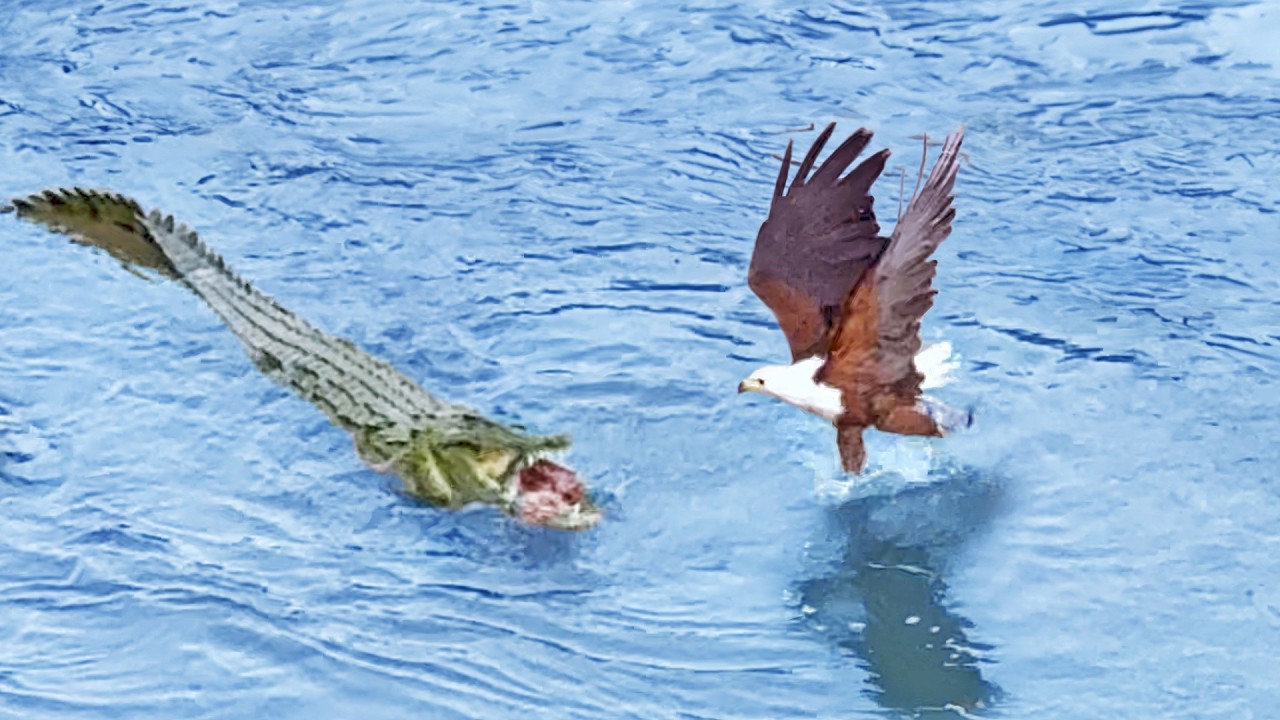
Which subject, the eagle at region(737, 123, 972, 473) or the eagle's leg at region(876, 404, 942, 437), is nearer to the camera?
the eagle at region(737, 123, 972, 473)

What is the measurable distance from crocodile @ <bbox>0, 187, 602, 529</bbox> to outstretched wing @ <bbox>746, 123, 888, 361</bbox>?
0.69 m

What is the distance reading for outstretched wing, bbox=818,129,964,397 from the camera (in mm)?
3947

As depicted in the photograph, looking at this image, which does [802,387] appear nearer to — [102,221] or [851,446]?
[851,446]

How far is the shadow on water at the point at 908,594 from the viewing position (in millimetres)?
4195

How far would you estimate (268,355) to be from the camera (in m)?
5.43

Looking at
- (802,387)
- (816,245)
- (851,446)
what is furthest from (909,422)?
(816,245)

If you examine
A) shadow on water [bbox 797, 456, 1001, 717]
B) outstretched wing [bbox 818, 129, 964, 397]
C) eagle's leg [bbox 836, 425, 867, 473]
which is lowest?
shadow on water [bbox 797, 456, 1001, 717]

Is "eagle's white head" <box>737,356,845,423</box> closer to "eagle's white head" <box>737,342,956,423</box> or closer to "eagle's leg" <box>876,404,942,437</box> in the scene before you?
"eagle's white head" <box>737,342,956,423</box>

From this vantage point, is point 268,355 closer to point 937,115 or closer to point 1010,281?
point 1010,281

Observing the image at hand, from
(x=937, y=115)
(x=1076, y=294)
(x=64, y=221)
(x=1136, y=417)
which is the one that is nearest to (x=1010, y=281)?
(x=1076, y=294)

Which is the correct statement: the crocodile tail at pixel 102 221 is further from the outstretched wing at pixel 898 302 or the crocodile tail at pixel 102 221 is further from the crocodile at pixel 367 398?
the outstretched wing at pixel 898 302

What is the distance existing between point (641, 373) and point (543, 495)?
2.74 ft

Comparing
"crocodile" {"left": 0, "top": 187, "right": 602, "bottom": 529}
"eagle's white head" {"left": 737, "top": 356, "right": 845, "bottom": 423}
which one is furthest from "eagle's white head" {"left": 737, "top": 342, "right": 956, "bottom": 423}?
"crocodile" {"left": 0, "top": 187, "right": 602, "bottom": 529}

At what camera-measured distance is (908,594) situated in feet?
14.9
